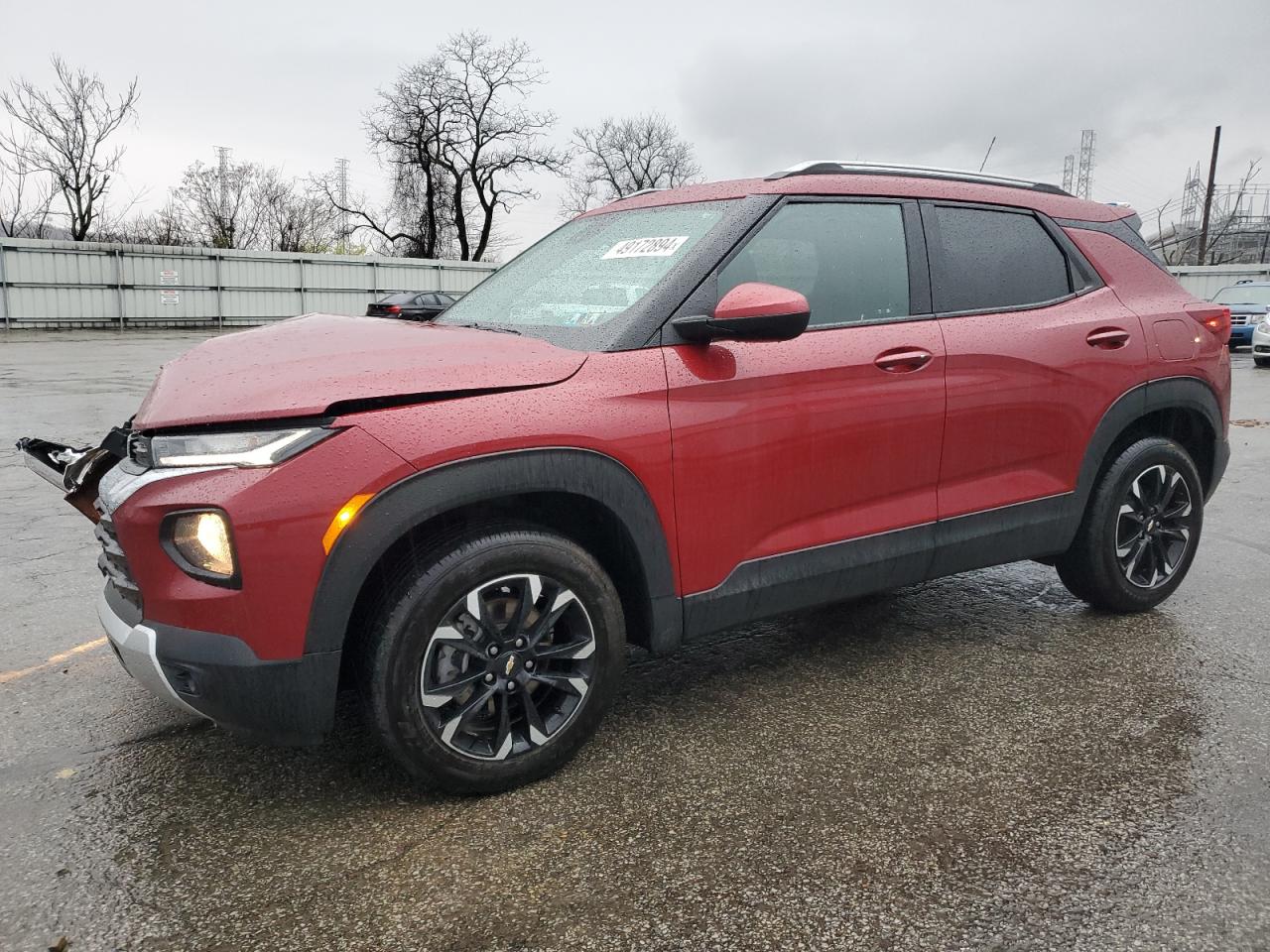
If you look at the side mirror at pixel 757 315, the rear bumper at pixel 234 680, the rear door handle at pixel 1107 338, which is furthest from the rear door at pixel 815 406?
the rear bumper at pixel 234 680

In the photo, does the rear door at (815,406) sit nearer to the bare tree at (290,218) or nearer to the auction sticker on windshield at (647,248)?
the auction sticker on windshield at (647,248)

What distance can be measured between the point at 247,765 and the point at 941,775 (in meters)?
2.05

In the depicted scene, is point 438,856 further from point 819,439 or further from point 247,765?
point 819,439

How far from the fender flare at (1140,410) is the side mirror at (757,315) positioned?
66.3 inches

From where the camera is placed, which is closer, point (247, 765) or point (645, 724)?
point (247, 765)

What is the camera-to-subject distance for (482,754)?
267 centimetres

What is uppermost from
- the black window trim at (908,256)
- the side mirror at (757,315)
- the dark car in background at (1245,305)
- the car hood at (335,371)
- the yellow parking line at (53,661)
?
the dark car in background at (1245,305)

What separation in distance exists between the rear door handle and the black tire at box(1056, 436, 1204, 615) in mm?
451

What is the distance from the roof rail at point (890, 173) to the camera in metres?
3.38

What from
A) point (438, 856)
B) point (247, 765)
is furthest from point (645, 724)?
point (247, 765)

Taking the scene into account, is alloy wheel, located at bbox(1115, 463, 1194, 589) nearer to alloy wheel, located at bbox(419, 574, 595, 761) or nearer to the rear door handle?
the rear door handle

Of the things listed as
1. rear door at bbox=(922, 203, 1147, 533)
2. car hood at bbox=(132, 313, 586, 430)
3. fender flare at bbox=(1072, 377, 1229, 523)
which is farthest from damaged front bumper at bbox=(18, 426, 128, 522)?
→ fender flare at bbox=(1072, 377, 1229, 523)

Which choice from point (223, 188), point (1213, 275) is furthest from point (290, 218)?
point (1213, 275)

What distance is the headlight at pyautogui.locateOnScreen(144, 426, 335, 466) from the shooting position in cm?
233
